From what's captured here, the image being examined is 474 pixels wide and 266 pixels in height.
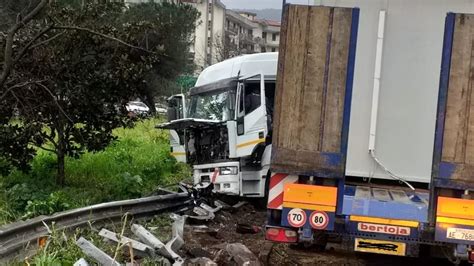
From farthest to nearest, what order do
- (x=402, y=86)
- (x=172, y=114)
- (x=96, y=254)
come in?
(x=172, y=114) < (x=402, y=86) < (x=96, y=254)

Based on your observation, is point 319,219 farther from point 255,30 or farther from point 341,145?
point 255,30

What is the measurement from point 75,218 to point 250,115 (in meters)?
Result: 4.98

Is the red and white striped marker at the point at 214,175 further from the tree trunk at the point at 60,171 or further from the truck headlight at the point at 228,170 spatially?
the tree trunk at the point at 60,171

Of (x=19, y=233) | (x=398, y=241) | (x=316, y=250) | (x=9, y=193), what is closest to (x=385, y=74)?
(x=398, y=241)

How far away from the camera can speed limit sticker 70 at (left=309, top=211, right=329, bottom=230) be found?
19.7 ft

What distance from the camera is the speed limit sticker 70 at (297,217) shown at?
6.04 meters

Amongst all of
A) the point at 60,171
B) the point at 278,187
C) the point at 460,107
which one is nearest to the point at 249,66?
the point at 60,171

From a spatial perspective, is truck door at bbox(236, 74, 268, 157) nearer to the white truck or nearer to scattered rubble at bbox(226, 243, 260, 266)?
the white truck

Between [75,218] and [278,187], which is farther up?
[278,187]

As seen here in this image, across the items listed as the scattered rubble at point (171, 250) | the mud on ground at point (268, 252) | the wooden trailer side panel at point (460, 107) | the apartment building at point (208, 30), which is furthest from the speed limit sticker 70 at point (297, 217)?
the apartment building at point (208, 30)

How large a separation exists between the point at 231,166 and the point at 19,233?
5.78 meters

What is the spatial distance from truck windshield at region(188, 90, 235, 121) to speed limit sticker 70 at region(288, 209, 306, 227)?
235 inches

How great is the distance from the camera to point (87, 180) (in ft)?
42.5

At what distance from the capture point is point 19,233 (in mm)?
6230
